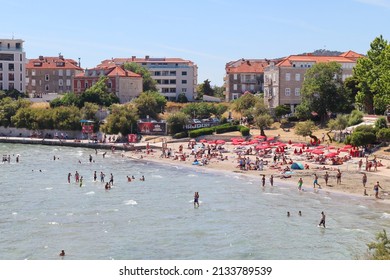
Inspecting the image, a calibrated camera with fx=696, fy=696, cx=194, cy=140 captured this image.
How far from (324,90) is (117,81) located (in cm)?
4285

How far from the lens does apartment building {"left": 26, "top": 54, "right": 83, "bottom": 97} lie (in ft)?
434

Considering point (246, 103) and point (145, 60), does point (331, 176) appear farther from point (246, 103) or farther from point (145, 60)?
point (145, 60)

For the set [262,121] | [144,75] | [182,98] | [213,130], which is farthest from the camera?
[182,98]

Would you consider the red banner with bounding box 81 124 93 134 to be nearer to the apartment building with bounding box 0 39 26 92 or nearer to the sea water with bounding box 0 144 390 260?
the apartment building with bounding box 0 39 26 92

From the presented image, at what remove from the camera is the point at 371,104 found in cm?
8038

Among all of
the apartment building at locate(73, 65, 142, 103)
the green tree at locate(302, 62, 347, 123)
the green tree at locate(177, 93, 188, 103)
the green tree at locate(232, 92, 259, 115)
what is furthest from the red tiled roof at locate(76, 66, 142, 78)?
the green tree at locate(302, 62, 347, 123)

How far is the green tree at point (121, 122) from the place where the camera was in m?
91.3

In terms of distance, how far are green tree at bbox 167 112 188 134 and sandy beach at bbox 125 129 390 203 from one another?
20.5 ft

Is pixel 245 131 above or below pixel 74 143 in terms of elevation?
above

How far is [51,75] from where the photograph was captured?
133m

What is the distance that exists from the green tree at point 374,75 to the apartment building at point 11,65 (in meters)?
66.9

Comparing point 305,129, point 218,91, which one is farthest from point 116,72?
point 305,129

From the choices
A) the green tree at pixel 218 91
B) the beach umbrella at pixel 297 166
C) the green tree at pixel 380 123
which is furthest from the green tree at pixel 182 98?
the beach umbrella at pixel 297 166
